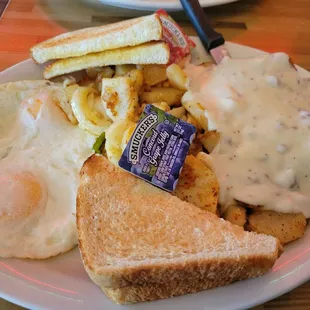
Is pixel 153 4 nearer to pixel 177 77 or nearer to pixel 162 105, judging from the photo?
pixel 177 77

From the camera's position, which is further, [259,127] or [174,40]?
[174,40]

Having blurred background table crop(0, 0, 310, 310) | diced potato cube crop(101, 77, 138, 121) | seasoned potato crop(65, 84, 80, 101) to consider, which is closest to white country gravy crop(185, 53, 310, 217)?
diced potato cube crop(101, 77, 138, 121)

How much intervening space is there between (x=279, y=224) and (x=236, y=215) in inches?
5.9

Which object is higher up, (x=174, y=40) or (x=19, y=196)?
(x=174, y=40)

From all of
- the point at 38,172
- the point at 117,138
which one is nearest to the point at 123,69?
the point at 117,138

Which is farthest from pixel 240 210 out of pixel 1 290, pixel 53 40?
pixel 53 40

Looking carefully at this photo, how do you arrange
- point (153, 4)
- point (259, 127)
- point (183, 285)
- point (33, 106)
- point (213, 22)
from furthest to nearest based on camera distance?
point (213, 22), point (153, 4), point (33, 106), point (259, 127), point (183, 285)

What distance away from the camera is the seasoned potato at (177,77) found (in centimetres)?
198

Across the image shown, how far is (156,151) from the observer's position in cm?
150

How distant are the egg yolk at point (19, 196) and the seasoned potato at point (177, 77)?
73 cm

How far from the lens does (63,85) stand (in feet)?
6.75

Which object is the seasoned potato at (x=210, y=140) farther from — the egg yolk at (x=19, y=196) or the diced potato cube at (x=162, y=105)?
the egg yolk at (x=19, y=196)

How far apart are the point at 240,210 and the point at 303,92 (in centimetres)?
72

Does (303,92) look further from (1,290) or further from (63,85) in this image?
(1,290)
